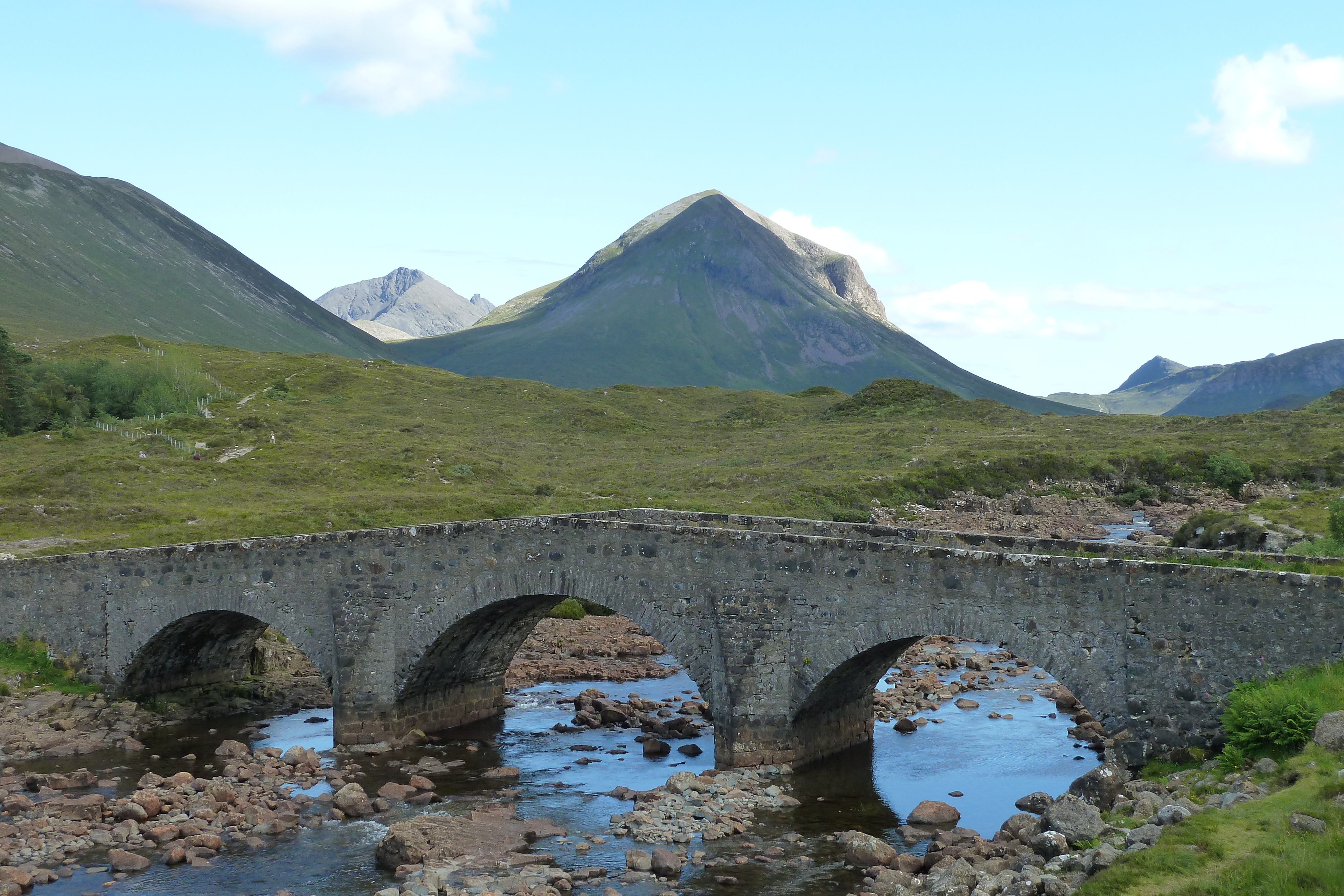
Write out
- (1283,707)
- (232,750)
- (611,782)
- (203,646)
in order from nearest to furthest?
(1283,707) → (611,782) → (232,750) → (203,646)

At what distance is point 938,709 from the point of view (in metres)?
31.8

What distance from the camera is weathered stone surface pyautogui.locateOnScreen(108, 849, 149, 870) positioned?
21.4 m

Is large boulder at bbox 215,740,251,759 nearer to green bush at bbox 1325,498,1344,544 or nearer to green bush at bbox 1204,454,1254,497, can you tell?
green bush at bbox 1325,498,1344,544

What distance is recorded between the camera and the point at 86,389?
95.5 m

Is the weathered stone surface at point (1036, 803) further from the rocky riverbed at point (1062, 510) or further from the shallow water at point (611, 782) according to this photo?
the rocky riverbed at point (1062, 510)

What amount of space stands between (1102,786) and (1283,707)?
3.06 meters

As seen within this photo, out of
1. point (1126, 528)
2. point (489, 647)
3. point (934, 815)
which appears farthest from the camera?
point (1126, 528)

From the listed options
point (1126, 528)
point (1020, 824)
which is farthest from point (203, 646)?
point (1126, 528)

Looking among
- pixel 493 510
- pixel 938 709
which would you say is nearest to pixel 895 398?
pixel 493 510

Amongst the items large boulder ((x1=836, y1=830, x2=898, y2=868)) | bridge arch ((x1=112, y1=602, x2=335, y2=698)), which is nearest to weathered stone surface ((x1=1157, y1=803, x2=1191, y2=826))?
large boulder ((x1=836, y1=830, x2=898, y2=868))

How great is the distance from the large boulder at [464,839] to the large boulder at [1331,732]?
13186 millimetres

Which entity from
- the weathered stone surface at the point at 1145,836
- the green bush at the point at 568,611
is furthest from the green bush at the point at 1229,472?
the weathered stone surface at the point at 1145,836

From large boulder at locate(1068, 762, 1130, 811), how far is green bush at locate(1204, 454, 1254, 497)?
6474 centimetres

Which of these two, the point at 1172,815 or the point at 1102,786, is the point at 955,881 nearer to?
the point at 1102,786
